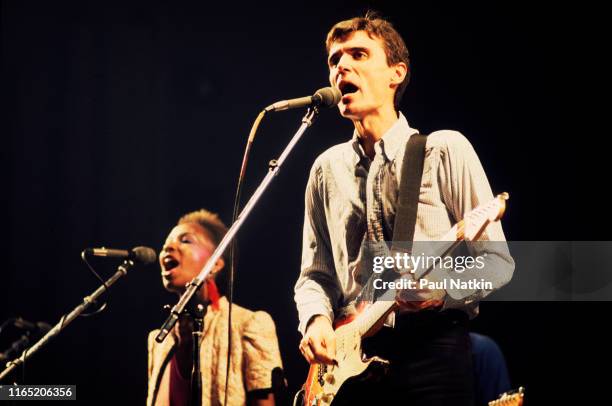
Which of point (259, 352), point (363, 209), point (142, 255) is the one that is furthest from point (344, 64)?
point (259, 352)

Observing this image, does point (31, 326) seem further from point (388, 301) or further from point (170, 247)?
point (388, 301)

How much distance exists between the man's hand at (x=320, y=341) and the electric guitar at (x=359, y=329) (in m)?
0.02

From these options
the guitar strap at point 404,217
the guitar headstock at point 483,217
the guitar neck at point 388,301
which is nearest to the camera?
the guitar headstock at point 483,217

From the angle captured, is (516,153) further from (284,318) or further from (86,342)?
(86,342)

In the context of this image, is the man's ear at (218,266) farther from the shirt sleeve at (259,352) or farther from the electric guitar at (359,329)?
the electric guitar at (359,329)

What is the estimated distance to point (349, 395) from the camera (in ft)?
7.10

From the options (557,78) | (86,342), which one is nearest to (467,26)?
(557,78)

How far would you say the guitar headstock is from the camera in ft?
6.07

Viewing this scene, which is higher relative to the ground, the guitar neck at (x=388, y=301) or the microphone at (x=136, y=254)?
the microphone at (x=136, y=254)

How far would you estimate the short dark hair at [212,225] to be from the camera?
4.12 meters

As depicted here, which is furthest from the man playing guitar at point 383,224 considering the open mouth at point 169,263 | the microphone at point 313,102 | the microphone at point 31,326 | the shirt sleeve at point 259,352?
the microphone at point 31,326

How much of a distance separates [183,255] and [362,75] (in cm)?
193

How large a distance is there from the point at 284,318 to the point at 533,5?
2418 millimetres

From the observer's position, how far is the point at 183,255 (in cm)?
400
